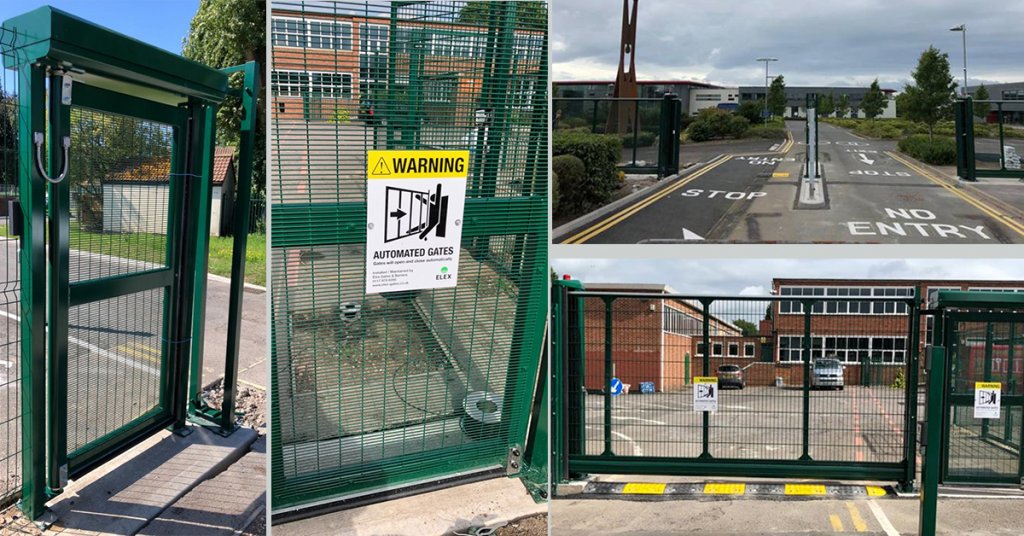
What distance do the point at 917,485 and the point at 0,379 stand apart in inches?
275

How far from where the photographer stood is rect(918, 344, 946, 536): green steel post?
13.8 ft

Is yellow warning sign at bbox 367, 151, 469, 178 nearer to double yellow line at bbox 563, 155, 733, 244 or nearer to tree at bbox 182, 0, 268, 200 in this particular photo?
double yellow line at bbox 563, 155, 733, 244

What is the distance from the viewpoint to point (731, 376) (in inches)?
212

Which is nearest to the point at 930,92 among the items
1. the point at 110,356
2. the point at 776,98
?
the point at 776,98

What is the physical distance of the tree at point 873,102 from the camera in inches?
462

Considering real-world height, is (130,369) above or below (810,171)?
below

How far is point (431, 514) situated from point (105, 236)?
2459 millimetres

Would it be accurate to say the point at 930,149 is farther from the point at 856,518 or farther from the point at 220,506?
the point at 220,506

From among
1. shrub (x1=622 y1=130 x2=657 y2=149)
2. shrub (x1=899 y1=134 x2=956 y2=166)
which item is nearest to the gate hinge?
shrub (x1=622 y1=130 x2=657 y2=149)

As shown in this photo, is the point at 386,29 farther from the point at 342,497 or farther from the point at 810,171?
the point at 810,171

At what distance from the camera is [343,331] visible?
341cm

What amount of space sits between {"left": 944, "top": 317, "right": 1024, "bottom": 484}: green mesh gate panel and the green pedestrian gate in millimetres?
4909

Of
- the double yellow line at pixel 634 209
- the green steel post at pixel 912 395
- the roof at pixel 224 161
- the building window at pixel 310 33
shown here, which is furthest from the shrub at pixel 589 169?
the roof at pixel 224 161

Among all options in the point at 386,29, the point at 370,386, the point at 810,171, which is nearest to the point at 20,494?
the point at 370,386
